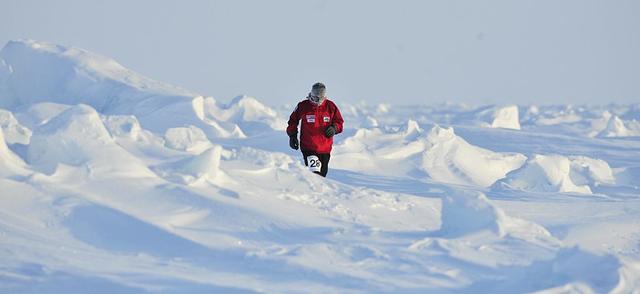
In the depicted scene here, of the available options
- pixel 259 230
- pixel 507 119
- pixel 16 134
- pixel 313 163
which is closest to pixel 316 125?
pixel 313 163

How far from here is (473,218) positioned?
6566mm

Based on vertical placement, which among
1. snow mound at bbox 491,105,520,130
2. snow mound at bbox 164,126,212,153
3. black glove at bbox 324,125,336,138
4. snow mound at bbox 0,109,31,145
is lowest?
snow mound at bbox 0,109,31,145

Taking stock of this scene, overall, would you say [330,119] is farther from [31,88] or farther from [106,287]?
[31,88]

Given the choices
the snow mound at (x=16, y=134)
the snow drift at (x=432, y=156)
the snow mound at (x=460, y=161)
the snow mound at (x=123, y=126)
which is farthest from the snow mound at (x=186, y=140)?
the snow mound at (x=460, y=161)

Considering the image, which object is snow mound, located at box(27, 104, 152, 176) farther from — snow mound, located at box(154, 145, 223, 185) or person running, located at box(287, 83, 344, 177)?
person running, located at box(287, 83, 344, 177)

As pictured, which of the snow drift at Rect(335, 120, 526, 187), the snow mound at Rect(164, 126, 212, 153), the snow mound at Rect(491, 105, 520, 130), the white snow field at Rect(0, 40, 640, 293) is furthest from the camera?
the snow mound at Rect(491, 105, 520, 130)

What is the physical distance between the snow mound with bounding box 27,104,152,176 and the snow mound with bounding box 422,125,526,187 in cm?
746

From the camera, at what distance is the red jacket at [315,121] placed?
9.55m

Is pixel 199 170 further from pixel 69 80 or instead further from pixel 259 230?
pixel 69 80

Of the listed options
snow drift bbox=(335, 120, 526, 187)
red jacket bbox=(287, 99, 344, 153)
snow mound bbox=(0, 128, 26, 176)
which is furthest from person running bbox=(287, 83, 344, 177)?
snow drift bbox=(335, 120, 526, 187)

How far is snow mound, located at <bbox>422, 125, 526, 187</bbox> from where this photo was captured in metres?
15.1

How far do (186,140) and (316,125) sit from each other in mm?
3894

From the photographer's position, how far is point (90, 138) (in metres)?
8.01

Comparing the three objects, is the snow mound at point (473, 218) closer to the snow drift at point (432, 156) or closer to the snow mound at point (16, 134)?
the snow mound at point (16, 134)
